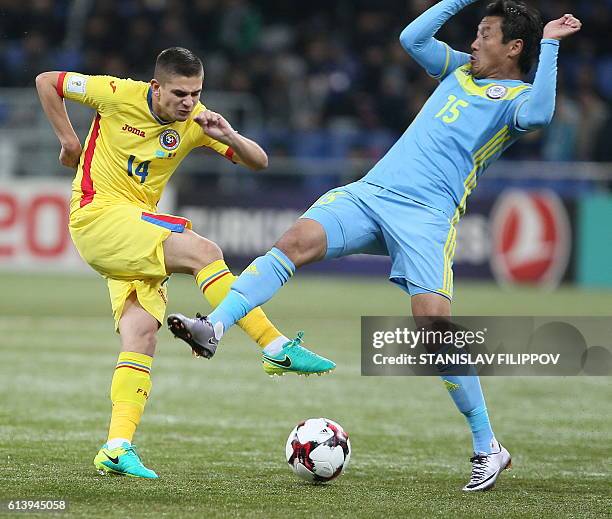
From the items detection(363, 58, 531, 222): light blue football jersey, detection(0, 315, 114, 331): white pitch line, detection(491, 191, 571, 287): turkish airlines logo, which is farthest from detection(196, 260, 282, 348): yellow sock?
detection(491, 191, 571, 287): turkish airlines logo

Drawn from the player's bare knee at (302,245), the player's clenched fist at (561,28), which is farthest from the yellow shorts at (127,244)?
the player's clenched fist at (561,28)

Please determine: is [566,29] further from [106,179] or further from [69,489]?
[69,489]

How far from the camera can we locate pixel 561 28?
575 centimetres

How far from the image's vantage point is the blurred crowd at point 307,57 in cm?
1959

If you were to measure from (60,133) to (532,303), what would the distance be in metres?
10.5

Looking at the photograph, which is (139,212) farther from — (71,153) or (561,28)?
(561,28)

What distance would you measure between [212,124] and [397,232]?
3.44ft

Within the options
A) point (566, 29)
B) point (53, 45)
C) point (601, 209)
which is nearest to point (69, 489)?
point (566, 29)

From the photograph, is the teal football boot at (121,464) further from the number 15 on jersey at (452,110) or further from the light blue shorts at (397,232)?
the number 15 on jersey at (452,110)

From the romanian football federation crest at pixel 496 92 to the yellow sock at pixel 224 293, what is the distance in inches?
63.5

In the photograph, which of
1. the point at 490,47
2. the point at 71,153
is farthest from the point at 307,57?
the point at 71,153

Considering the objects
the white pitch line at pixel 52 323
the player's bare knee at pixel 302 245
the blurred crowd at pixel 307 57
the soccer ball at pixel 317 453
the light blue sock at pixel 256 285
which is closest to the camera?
the light blue sock at pixel 256 285

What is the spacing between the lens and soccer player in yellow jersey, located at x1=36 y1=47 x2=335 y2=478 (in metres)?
5.74

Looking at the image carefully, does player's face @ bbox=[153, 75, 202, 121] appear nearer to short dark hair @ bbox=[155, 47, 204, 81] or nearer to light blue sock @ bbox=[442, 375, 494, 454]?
short dark hair @ bbox=[155, 47, 204, 81]
